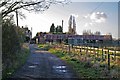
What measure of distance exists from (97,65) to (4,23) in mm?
7726

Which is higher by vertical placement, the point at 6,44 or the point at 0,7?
the point at 0,7

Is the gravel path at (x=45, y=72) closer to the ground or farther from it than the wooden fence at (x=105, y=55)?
closer to the ground

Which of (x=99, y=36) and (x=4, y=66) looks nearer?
(x=4, y=66)

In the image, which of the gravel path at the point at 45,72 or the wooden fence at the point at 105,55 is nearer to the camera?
the gravel path at the point at 45,72

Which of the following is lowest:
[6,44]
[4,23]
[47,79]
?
[47,79]

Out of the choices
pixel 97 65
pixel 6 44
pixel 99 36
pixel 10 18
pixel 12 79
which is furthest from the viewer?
pixel 99 36

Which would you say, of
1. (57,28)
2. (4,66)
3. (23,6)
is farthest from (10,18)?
(57,28)

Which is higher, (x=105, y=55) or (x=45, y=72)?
(x=105, y=55)

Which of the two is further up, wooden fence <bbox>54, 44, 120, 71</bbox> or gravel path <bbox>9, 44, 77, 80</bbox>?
wooden fence <bbox>54, 44, 120, 71</bbox>

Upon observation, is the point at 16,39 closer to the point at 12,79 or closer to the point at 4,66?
the point at 4,66

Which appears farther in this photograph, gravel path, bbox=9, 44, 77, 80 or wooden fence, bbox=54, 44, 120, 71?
wooden fence, bbox=54, 44, 120, 71

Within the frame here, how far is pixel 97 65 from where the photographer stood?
22547 mm

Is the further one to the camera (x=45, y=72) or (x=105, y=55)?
(x=105, y=55)

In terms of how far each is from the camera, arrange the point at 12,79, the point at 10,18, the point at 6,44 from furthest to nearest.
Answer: the point at 10,18
the point at 6,44
the point at 12,79
